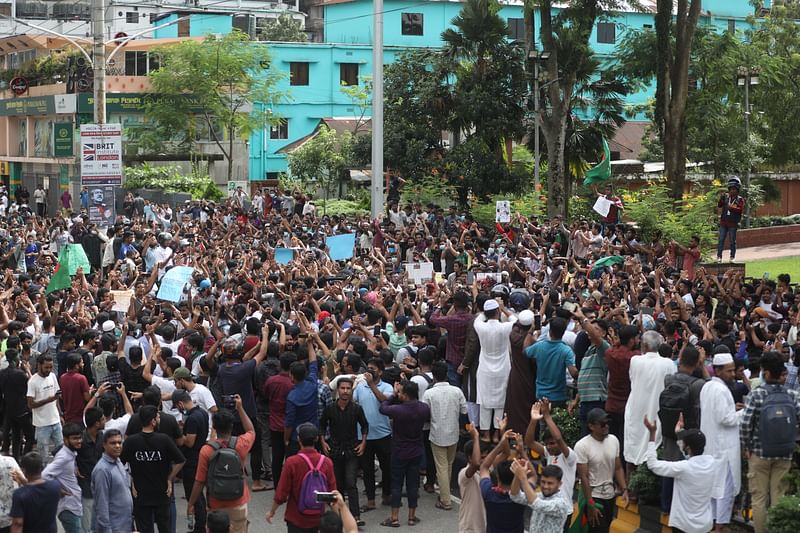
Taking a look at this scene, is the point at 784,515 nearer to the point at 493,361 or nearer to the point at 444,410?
the point at 444,410

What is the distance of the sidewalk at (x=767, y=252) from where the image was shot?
90.8ft

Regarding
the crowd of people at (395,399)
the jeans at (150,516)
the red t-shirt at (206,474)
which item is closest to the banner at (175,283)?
the crowd of people at (395,399)

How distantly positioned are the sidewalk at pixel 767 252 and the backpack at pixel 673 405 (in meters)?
17.6

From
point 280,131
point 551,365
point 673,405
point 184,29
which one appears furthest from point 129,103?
point 673,405

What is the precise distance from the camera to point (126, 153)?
160 ft

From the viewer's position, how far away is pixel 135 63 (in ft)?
177

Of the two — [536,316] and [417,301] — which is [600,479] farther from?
[417,301]

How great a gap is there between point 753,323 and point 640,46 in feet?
71.6

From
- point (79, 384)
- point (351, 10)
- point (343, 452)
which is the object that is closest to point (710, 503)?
point (343, 452)

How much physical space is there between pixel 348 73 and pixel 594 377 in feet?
155

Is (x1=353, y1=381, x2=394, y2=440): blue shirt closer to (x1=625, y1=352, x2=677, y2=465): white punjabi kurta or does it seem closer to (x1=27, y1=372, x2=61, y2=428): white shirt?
(x1=625, y1=352, x2=677, y2=465): white punjabi kurta

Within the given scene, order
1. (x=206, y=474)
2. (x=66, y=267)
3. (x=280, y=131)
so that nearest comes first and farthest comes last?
(x=206, y=474), (x=66, y=267), (x=280, y=131)

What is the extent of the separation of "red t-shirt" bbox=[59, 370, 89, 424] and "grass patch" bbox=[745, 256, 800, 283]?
636 inches

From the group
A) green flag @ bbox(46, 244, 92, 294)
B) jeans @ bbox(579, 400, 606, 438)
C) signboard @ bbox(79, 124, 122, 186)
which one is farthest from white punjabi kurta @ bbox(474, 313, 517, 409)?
signboard @ bbox(79, 124, 122, 186)
